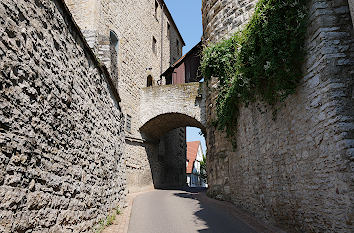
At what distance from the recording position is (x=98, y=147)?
5.41 meters

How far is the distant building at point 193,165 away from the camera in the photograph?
32.4 meters

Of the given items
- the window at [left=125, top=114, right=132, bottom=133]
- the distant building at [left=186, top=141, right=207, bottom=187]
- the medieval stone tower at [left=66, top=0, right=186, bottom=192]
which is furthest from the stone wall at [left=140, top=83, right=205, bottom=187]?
the distant building at [left=186, top=141, right=207, bottom=187]

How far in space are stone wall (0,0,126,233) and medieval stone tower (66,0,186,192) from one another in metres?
3.48

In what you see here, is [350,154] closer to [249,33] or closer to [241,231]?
[241,231]

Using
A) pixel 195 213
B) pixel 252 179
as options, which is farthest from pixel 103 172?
pixel 252 179

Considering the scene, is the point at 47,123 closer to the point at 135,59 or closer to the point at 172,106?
the point at 172,106

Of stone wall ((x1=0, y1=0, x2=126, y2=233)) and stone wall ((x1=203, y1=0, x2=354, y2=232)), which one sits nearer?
stone wall ((x1=0, y1=0, x2=126, y2=233))

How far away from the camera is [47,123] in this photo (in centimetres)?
316

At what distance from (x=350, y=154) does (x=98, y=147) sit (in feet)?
13.6

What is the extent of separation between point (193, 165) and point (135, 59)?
22021 millimetres

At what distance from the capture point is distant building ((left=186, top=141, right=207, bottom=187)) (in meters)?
32.4

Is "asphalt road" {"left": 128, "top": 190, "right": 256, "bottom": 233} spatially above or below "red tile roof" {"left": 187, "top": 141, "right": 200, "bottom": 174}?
below

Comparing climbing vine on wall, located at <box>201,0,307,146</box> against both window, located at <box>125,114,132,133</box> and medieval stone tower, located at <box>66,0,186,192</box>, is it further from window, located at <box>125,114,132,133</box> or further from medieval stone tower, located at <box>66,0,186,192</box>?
window, located at <box>125,114,132,133</box>

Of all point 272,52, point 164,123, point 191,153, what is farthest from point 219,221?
point 191,153
